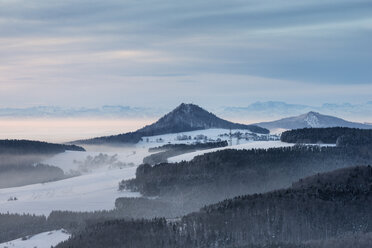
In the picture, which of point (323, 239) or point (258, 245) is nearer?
point (258, 245)

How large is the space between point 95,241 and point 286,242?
44522mm

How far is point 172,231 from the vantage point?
200 meters

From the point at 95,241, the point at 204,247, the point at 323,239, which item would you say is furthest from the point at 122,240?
the point at 323,239

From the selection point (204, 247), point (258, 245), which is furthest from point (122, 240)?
point (258, 245)

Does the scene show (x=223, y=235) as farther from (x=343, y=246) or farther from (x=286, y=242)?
(x=343, y=246)

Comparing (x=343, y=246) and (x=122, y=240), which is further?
(x=122, y=240)

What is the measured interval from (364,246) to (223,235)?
36.4 metres

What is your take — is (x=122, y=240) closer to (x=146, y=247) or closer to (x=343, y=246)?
(x=146, y=247)

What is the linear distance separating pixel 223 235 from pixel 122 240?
77.6 feet

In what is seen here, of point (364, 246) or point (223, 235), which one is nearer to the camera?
point (364, 246)

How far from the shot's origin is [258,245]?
18688cm

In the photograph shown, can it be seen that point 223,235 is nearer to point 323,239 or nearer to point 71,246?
point 323,239

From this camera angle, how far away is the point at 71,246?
198m

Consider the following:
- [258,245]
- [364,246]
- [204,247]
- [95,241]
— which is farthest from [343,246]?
[95,241]
